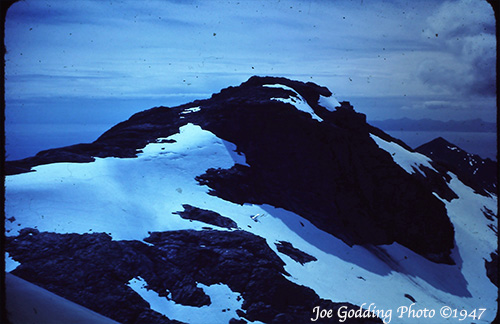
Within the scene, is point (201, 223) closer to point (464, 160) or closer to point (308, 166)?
point (308, 166)

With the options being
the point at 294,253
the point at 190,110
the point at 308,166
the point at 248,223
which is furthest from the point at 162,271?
the point at 190,110

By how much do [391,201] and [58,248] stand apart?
2720 cm

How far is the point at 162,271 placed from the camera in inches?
744

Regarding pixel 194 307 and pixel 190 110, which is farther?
pixel 190 110

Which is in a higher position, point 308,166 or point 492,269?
point 308,166

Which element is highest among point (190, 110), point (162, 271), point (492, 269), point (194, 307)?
point (190, 110)

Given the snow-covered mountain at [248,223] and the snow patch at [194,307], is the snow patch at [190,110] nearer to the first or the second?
the snow-covered mountain at [248,223]

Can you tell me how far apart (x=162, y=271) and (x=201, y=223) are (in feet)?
13.4

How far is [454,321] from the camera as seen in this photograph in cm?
2509

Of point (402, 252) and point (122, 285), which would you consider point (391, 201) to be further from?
point (122, 285)

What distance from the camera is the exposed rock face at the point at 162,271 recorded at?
16.5 m

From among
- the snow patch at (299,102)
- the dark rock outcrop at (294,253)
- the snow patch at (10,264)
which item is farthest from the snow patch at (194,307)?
the snow patch at (299,102)

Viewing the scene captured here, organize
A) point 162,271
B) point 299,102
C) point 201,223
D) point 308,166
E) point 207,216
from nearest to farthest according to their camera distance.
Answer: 1. point 162,271
2. point 201,223
3. point 207,216
4. point 308,166
5. point 299,102

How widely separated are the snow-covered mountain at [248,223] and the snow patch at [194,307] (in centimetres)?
7
